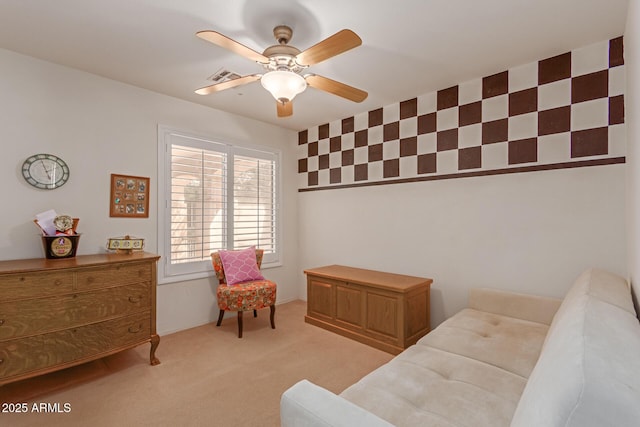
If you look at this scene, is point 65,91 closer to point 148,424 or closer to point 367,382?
point 148,424

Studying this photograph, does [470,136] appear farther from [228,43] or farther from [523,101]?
[228,43]

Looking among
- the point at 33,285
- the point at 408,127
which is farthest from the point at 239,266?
the point at 408,127

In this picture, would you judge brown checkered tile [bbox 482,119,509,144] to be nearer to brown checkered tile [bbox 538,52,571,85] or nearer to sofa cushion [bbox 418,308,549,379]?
brown checkered tile [bbox 538,52,571,85]

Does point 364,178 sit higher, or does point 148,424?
point 364,178

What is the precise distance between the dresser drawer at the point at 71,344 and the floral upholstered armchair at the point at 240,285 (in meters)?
0.79

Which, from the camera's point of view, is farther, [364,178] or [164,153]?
[364,178]

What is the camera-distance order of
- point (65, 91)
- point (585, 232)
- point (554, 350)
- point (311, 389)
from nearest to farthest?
point (554, 350) < point (311, 389) < point (585, 232) < point (65, 91)

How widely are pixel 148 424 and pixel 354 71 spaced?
294 cm

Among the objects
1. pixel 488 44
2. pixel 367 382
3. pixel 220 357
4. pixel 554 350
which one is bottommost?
pixel 220 357

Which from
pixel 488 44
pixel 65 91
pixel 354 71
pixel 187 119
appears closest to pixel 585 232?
pixel 488 44

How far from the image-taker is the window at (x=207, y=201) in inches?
126

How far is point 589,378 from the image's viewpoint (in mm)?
665

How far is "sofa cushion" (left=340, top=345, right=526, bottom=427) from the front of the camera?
4.11ft

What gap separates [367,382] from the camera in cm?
152
